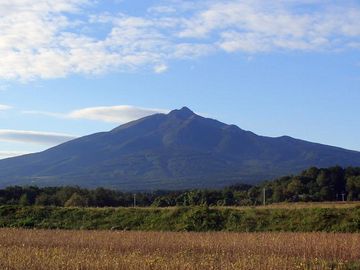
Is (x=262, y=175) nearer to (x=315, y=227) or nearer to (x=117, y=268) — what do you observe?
(x=315, y=227)

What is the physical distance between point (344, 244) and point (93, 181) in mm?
143327

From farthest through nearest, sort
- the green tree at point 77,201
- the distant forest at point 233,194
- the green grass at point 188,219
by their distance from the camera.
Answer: the distant forest at point 233,194 < the green tree at point 77,201 < the green grass at point 188,219

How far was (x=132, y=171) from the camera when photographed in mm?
178375

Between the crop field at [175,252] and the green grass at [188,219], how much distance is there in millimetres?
9585

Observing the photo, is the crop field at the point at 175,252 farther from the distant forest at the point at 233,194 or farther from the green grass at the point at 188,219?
the distant forest at the point at 233,194

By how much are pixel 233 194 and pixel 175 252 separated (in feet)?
146

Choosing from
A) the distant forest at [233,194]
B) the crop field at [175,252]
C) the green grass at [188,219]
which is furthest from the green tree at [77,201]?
the crop field at [175,252]

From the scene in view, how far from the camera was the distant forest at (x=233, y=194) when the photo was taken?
57.0 m

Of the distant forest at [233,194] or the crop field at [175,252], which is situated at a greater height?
the distant forest at [233,194]

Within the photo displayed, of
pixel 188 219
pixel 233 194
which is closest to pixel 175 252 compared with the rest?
pixel 188 219

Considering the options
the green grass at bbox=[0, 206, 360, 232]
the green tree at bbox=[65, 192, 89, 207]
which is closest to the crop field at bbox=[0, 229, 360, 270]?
the green grass at bbox=[0, 206, 360, 232]

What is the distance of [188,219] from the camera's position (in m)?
36.2

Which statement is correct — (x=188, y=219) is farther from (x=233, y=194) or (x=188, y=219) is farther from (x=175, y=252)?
(x=233, y=194)

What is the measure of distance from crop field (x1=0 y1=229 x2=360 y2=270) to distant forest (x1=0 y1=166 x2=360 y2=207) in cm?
3048
